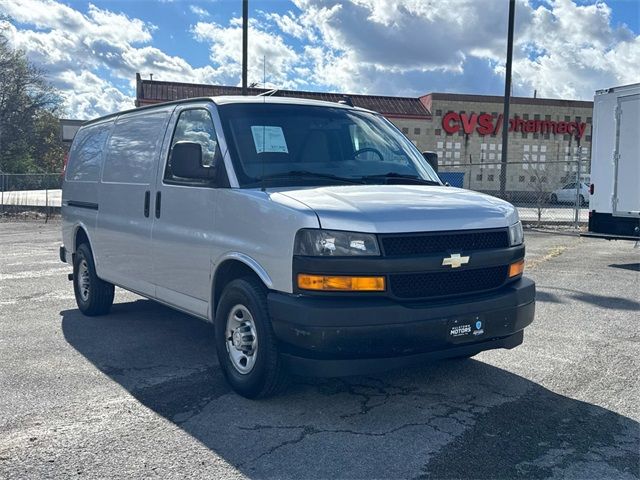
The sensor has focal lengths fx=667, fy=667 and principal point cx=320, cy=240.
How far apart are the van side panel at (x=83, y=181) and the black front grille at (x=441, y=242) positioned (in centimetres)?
402

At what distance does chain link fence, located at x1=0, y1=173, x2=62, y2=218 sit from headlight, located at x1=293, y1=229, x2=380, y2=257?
1919 centimetres

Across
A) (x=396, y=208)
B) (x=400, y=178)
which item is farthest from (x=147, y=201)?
(x=396, y=208)

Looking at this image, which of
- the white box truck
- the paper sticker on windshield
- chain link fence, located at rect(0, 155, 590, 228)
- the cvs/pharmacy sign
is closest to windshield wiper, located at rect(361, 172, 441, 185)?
the paper sticker on windshield

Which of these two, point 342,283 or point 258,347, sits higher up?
point 342,283

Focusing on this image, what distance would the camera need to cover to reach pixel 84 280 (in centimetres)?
749

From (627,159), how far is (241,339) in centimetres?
1021

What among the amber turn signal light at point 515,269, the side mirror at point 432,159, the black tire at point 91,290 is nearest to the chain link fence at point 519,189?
the side mirror at point 432,159

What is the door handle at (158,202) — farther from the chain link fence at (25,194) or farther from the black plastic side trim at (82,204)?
the chain link fence at (25,194)

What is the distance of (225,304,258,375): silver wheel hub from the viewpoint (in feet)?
15.0

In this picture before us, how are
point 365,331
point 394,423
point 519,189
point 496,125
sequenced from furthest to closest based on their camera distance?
1. point 496,125
2. point 519,189
3. point 394,423
4. point 365,331

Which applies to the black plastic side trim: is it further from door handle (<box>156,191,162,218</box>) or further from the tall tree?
the tall tree

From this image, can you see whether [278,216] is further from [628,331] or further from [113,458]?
[628,331]

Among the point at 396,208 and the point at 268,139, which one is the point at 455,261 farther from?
the point at 268,139

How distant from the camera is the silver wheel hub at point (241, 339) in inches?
180
